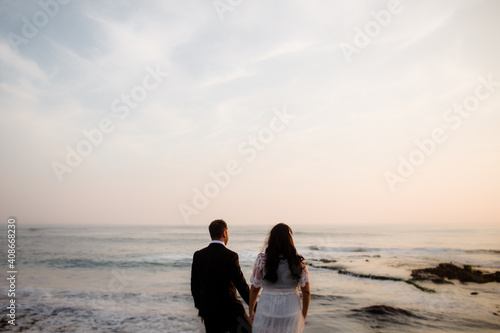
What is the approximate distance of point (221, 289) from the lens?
386cm

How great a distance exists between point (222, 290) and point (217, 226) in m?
0.77

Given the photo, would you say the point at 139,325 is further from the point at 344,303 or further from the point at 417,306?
the point at 417,306

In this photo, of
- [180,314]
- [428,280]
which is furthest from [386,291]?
[180,314]

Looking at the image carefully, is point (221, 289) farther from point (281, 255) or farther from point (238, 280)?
point (281, 255)

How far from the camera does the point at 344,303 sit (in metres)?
11.7

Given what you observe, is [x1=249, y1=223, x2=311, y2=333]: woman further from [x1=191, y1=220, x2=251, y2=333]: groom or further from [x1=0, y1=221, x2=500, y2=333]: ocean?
[x1=0, y1=221, x2=500, y2=333]: ocean

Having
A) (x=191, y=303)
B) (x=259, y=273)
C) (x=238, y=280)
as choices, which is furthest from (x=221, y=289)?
(x=191, y=303)

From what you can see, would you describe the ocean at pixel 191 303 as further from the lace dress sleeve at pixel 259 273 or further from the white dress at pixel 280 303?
the lace dress sleeve at pixel 259 273

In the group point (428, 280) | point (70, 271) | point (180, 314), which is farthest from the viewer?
point (70, 271)

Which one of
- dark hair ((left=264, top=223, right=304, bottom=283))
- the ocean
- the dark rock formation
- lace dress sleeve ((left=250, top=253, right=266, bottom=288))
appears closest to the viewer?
dark hair ((left=264, top=223, right=304, bottom=283))

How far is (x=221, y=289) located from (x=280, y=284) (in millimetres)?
716

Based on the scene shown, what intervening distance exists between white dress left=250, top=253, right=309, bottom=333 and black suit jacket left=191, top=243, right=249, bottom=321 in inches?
8.5

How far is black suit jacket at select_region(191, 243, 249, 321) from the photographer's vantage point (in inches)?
151

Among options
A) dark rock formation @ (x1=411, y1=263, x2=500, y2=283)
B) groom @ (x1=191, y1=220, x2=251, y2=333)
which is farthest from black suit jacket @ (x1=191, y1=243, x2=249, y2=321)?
dark rock formation @ (x1=411, y1=263, x2=500, y2=283)
